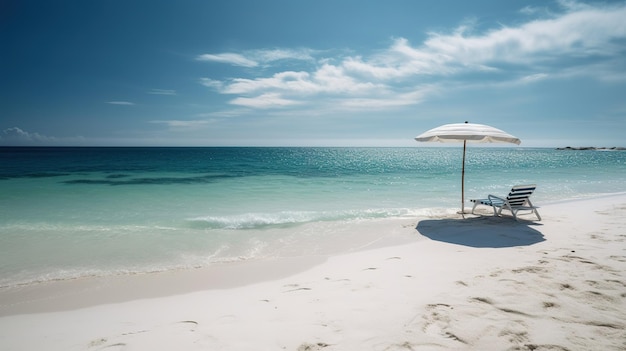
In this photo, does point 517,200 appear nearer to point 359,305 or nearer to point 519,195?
point 519,195

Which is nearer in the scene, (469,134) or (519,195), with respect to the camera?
(469,134)

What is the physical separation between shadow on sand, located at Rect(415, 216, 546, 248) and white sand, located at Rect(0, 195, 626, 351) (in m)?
0.35

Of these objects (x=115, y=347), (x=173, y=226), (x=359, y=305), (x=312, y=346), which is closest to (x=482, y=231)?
(x=359, y=305)

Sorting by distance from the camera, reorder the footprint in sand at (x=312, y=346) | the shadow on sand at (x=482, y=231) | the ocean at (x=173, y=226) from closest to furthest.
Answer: the footprint in sand at (x=312, y=346) → the ocean at (x=173, y=226) → the shadow on sand at (x=482, y=231)

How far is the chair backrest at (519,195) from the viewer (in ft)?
26.8

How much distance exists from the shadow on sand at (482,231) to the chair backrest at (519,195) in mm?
527

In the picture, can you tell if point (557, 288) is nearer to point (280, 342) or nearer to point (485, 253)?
point (485, 253)

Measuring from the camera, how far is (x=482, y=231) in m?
7.21

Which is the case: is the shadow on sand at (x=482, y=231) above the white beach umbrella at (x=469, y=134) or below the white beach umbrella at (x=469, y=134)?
below

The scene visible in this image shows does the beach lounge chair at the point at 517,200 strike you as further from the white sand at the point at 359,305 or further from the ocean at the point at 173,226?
the white sand at the point at 359,305

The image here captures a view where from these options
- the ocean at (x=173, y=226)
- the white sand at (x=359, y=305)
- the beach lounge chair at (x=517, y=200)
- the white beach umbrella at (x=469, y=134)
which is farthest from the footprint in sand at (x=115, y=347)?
the beach lounge chair at (x=517, y=200)

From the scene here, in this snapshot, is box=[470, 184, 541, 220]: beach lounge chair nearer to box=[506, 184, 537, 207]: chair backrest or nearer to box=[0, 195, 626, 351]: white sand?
box=[506, 184, 537, 207]: chair backrest

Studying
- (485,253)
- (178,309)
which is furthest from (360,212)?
(178,309)

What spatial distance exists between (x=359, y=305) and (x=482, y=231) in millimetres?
5126
